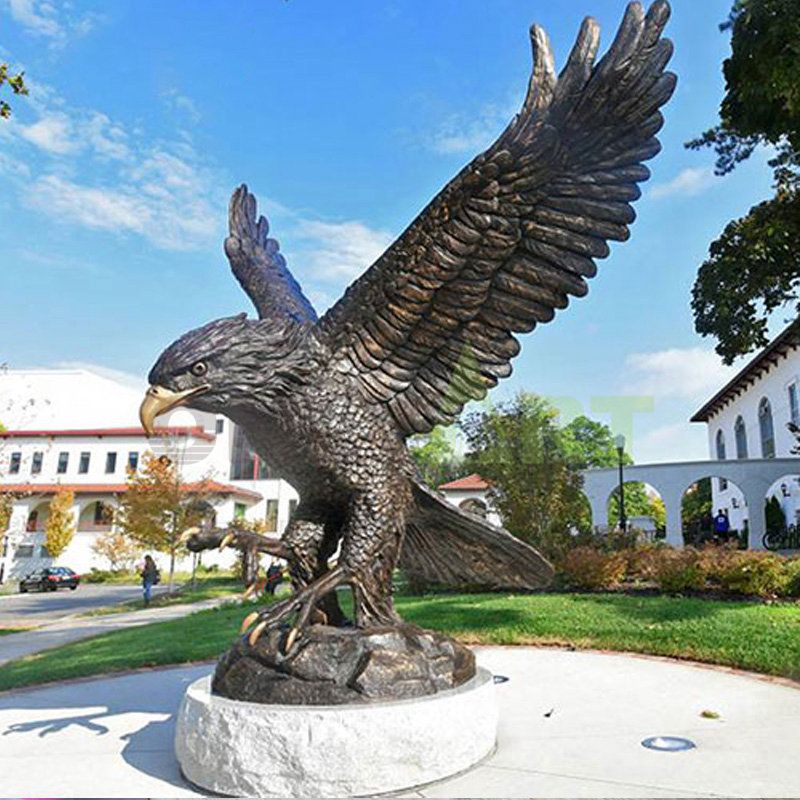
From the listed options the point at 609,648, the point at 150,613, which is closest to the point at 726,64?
the point at 609,648

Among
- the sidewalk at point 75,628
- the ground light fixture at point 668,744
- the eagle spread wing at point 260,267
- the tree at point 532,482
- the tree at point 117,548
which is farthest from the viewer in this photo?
the tree at point 117,548

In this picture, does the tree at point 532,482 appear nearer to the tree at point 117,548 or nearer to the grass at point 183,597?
the grass at point 183,597

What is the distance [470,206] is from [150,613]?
16.1m

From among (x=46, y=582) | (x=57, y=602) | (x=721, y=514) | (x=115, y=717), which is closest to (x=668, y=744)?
(x=115, y=717)

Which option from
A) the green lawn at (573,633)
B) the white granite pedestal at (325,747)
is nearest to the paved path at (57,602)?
the green lawn at (573,633)

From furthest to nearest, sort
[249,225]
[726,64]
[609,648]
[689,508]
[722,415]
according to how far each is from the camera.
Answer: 1. [689,508]
2. [722,415]
3. [726,64]
4. [609,648]
5. [249,225]

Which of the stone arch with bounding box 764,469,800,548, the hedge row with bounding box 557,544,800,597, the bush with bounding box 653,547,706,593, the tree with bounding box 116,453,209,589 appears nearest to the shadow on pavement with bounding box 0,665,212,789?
the hedge row with bounding box 557,544,800,597

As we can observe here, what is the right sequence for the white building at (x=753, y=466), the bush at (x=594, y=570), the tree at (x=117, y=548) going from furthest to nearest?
1. the tree at (x=117, y=548)
2. the white building at (x=753, y=466)
3. the bush at (x=594, y=570)

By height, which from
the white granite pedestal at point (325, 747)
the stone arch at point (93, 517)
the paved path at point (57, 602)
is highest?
the stone arch at point (93, 517)

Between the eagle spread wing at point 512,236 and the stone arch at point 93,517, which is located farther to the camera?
the stone arch at point 93,517

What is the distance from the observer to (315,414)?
3824 mm

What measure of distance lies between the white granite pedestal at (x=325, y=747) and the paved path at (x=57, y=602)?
→ 15.3m

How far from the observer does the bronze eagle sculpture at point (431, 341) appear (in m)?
3.46

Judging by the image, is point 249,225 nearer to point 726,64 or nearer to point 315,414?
point 315,414
